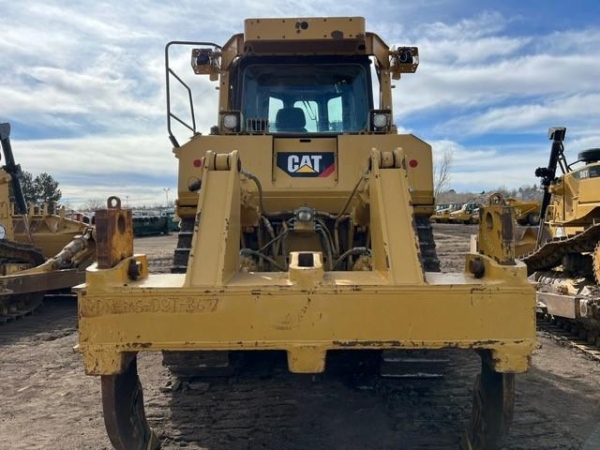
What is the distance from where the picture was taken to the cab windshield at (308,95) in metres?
5.38

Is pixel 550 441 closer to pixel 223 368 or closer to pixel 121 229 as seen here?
pixel 223 368

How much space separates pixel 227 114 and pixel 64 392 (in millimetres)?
A: 2872

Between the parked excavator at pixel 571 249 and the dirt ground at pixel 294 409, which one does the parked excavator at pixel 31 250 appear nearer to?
the dirt ground at pixel 294 409

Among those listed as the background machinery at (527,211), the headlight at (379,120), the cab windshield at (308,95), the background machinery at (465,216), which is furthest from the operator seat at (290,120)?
the background machinery at (465,216)

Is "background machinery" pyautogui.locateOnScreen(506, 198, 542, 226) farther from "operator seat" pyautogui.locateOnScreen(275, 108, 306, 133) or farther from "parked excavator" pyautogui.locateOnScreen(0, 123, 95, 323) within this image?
"operator seat" pyautogui.locateOnScreen(275, 108, 306, 133)

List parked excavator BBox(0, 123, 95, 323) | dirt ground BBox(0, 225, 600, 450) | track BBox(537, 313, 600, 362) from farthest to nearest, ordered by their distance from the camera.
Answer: parked excavator BBox(0, 123, 95, 323) → track BBox(537, 313, 600, 362) → dirt ground BBox(0, 225, 600, 450)

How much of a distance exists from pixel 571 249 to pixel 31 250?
27.0 ft

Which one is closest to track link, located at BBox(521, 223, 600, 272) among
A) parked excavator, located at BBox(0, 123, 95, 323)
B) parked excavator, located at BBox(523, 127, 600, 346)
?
parked excavator, located at BBox(523, 127, 600, 346)

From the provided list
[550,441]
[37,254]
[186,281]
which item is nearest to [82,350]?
[186,281]

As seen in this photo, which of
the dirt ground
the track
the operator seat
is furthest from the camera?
the track

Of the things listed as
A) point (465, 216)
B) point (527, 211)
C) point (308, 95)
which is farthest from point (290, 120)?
point (465, 216)

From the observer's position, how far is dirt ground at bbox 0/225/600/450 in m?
3.66

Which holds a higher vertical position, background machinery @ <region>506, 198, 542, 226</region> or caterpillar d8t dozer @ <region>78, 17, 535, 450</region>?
background machinery @ <region>506, 198, 542, 226</region>

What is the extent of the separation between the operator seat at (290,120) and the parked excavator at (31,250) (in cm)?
310
